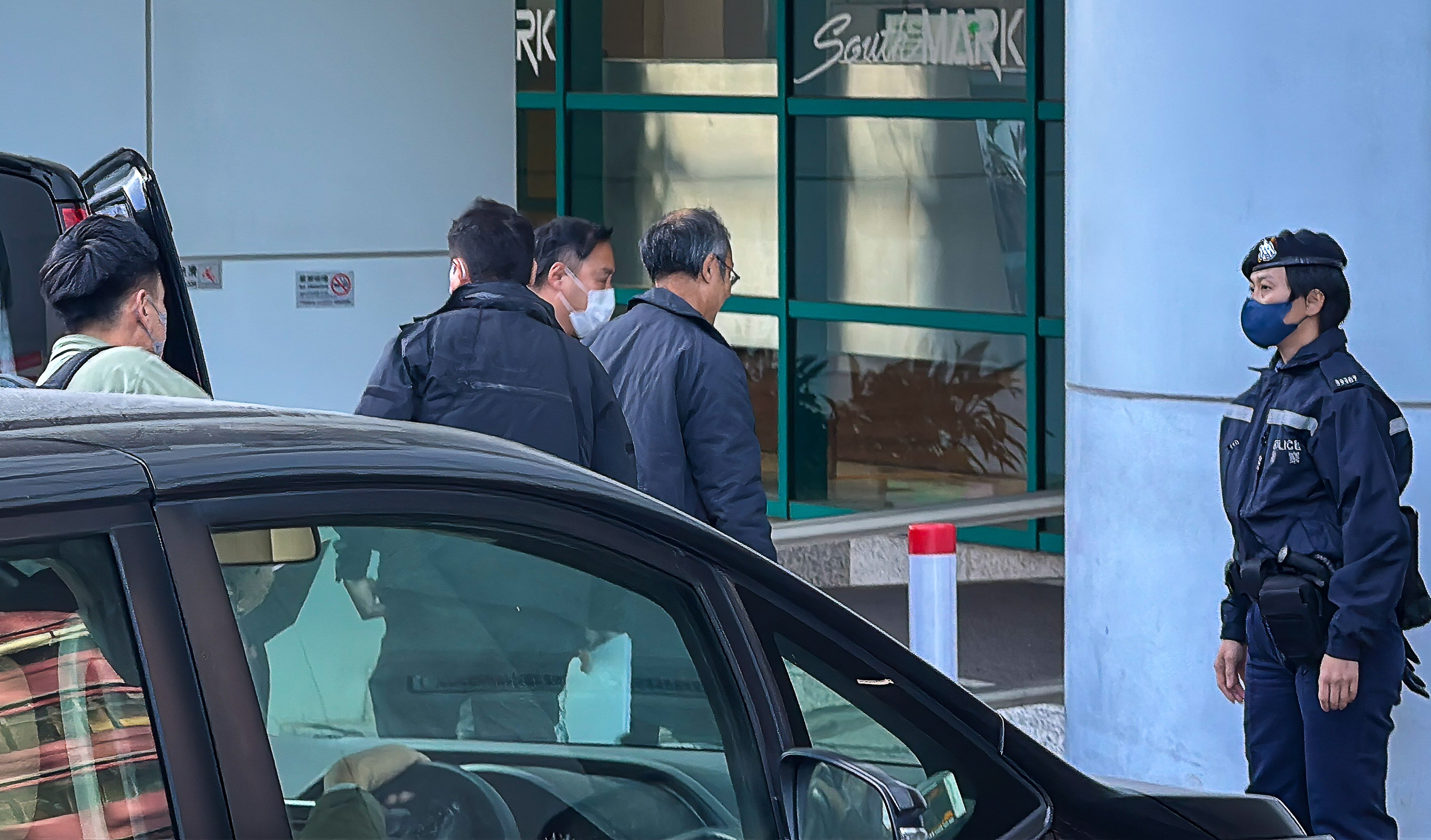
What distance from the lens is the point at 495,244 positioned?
15.8 ft

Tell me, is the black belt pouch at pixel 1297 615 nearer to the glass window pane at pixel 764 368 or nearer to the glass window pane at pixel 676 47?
the glass window pane at pixel 764 368

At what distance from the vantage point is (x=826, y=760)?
86.6 inches

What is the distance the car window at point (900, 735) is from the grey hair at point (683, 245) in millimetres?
2809

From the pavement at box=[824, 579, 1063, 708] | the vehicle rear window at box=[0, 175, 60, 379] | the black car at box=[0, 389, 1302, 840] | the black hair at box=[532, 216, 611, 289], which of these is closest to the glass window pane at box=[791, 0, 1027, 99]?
the pavement at box=[824, 579, 1063, 708]

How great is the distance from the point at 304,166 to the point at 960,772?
23.4 feet

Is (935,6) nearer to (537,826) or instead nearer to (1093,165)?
(1093,165)

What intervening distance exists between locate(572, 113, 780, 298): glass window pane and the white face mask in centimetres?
544

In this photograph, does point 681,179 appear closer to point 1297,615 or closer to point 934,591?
point 934,591

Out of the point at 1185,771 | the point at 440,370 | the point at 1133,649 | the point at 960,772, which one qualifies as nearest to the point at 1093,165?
the point at 1133,649

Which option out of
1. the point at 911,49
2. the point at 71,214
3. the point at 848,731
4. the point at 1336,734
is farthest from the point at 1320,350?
the point at 911,49

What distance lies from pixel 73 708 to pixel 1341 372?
3.66 metres

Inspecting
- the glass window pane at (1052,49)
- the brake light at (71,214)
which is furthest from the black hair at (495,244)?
the glass window pane at (1052,49)

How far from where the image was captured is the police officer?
4617 millimetres

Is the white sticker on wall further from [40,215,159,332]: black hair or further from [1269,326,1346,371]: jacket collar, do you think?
[1269,326,1346,371]: jacket collar
